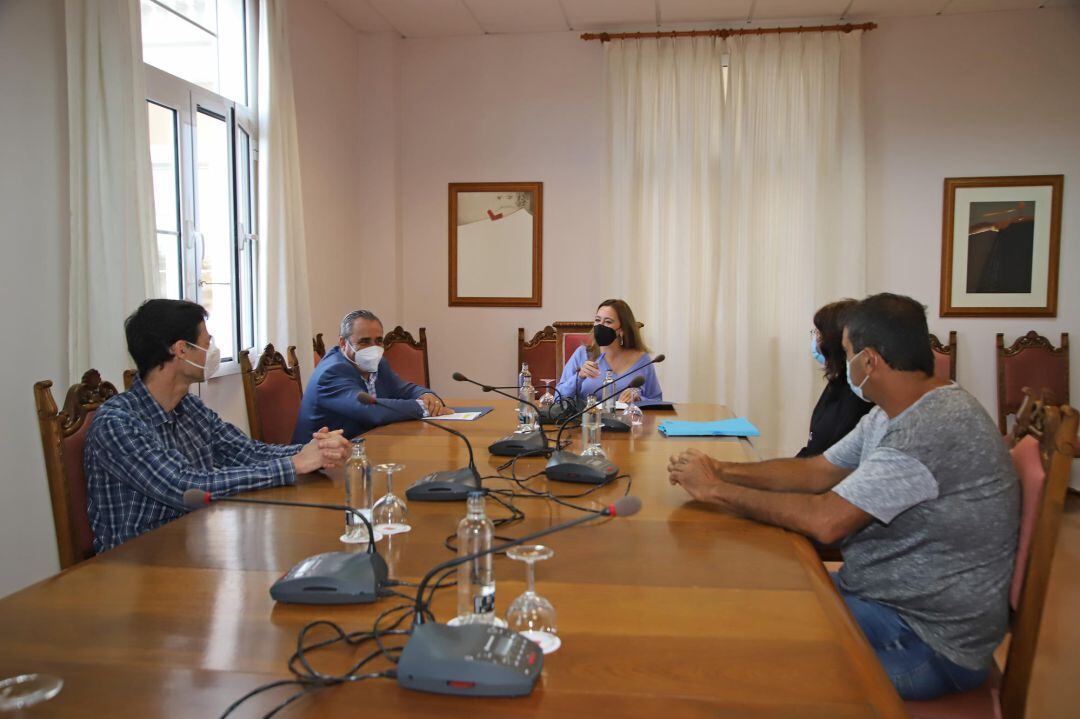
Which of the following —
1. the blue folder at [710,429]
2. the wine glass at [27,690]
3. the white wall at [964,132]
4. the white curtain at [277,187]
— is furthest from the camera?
the white wall at [964,132]

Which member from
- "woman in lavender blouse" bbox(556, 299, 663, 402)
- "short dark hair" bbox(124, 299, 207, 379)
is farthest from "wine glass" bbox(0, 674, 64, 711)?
"woman in lavender blouse" bbox(556, 299, 663, 402)

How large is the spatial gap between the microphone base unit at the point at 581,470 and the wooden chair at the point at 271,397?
129 cm

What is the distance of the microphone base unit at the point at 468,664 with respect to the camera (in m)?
0.98

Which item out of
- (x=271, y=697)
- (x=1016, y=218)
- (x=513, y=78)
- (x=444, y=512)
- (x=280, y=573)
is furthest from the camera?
(x=513, y=78)

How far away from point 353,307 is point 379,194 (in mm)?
774

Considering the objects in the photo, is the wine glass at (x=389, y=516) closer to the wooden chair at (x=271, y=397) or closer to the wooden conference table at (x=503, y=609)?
the wooden conference table at (x=503, y=609)

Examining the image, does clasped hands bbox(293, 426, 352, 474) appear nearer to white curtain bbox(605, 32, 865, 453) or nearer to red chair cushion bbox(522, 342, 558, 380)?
red chair cushion bbox(522, 342, 558, 380)

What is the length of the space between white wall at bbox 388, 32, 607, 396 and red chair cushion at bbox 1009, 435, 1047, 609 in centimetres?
393

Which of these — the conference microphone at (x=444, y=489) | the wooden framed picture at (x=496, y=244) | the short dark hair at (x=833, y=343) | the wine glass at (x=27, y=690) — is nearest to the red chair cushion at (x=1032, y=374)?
the wooden framed picture at (x=496, y=244)

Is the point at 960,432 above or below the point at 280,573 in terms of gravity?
above

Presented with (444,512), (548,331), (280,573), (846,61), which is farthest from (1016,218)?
(280,573)

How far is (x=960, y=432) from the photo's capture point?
5.43 ft

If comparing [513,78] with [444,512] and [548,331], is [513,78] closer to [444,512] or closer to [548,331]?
[548,331]

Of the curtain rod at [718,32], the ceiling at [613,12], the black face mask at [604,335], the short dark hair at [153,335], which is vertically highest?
the ceiling at [613,12]
